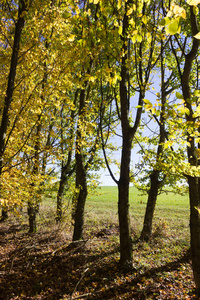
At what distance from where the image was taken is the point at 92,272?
19.5 ft

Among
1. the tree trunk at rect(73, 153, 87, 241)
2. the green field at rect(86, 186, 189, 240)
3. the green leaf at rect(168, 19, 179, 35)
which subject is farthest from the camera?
the green field at rect(86, 186, 189, 240)

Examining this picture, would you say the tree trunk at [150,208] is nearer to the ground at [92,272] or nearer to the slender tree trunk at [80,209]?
the ground at [92,272]

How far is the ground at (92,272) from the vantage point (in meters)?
4.94

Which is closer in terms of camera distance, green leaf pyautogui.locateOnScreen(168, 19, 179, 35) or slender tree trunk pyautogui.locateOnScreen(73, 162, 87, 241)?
green leaf pyautogui.locateOnScreen(168, 19, 179, 35)

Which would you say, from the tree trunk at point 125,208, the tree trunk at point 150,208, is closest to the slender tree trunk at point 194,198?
the tree trunk at point 125,208

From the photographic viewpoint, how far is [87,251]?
7.57 metres

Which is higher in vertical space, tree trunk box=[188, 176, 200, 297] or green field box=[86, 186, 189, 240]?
tree trunk box=[188, 176, 200, 297]

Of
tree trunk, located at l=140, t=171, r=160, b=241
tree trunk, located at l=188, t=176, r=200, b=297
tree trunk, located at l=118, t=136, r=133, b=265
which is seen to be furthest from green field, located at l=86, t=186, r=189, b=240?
tree trunk, located at l=188, t=176, r=200, b=297

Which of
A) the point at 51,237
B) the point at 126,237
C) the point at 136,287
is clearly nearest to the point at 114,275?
the point at 136,287

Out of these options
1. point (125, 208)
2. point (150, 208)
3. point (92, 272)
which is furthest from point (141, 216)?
point (125, 208)

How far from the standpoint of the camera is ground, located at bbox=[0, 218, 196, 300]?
4.94 m

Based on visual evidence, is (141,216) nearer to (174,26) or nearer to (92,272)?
(92,272)

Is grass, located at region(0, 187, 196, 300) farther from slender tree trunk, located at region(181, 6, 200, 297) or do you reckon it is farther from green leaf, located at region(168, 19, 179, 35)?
green leaf, located at region(168, 19, 179, 35)

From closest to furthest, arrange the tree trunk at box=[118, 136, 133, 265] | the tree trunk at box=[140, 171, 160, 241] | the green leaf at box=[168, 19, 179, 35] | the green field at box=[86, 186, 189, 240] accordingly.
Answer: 1. the green leaf at box=[168, 19, 179, 35]
2. the tree trunk at box=[118, 136, 133, 265]
3. the tree trunk at box=[140, 171, 160, 241]
4. the green field at box=[86, 186, 189, 240]
